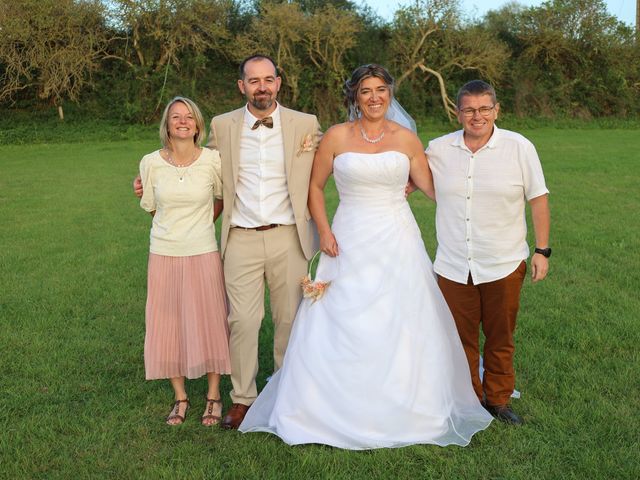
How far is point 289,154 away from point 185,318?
126 cm

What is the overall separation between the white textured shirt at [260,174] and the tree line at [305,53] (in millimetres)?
24171

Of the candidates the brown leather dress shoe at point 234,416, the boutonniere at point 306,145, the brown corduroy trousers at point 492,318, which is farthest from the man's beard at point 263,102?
the brown leather dress shoe at point 234,416

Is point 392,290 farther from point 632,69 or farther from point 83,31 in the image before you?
point 632,69

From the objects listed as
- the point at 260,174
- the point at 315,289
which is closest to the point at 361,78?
the point at 260,174

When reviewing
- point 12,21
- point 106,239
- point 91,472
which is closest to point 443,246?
point 91,472

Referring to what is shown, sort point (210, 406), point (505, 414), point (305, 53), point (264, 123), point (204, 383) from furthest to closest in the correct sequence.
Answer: point (305, 53), point (204, 383), point (210, 406), point (264, 123), point (505, 414)

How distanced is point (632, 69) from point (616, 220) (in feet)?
86.6

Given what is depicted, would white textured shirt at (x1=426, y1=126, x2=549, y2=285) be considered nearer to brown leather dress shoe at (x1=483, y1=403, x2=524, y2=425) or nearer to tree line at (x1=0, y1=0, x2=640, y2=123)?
brown leather dress shoe at (x1=483, y1=403, x2=524, y2=425)

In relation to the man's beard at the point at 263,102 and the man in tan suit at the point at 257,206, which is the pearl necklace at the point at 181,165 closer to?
the man in tan suit at the point at 257,206

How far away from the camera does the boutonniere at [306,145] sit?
457 centimetres

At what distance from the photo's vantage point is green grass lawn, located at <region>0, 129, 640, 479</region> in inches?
153

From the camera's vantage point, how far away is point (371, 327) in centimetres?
422

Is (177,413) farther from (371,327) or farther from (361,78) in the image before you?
(361,78)

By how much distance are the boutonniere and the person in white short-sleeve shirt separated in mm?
771
